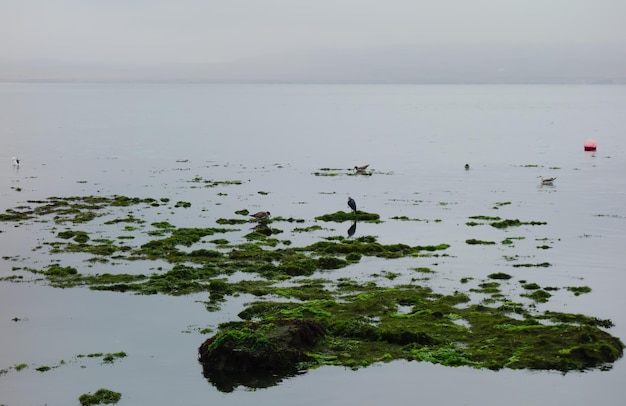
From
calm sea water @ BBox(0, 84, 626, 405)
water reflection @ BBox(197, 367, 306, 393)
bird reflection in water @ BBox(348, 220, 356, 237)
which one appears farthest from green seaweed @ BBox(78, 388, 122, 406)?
bird reflection in water @ BBox(348, 220, 356, 237)

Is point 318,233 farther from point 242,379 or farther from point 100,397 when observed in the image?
point 100,397

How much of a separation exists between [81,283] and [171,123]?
396 ft

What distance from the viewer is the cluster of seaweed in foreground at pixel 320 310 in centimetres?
1850

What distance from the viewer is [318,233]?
35.8 metres

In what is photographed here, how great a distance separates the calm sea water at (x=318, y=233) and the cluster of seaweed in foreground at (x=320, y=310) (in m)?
0.64

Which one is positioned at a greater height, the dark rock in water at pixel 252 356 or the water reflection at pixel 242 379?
the dark rock in water at pixel 252 356

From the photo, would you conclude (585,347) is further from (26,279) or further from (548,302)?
(26,279)

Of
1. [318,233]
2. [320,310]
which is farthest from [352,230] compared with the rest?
[320,310]

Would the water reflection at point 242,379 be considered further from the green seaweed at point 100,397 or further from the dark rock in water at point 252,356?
the green seaweed at point 100,397

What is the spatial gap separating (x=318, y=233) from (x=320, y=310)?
13.7 m

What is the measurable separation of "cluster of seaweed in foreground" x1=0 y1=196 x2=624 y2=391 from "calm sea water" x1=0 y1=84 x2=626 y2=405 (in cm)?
64

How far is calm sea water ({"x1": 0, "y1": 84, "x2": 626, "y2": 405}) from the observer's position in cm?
1736

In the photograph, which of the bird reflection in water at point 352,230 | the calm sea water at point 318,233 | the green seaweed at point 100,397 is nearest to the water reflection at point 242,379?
the calm sea water at point 318,233

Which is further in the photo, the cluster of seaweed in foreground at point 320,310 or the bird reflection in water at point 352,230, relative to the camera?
the bird reflection in water at point 352,230
